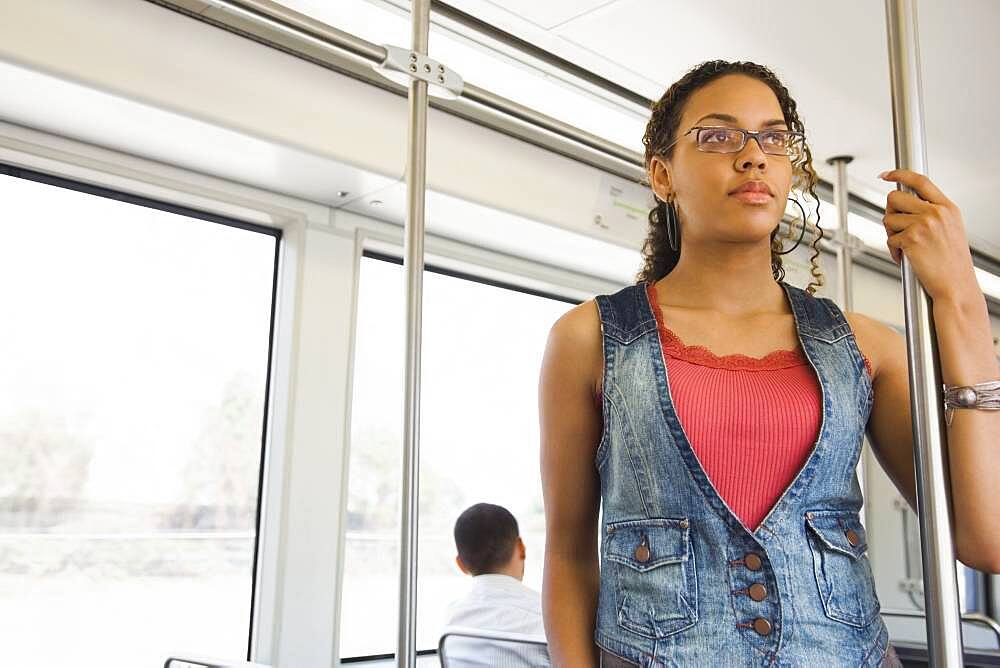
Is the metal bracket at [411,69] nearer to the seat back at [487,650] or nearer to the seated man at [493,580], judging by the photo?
the seat back at [487,650]

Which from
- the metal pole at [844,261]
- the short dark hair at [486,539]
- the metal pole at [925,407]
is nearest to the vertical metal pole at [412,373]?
the metal pole at [925,407]

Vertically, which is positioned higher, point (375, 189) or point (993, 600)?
point (375, 189)

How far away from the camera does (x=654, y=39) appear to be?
97.5 inches

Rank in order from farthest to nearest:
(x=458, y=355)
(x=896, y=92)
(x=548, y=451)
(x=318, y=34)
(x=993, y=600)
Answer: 1. (x=993, y=600)
2. (x=458, y=355)
3. (x=318, y=34)
4. (x=548, y=451)
5. (x=896, y=92)

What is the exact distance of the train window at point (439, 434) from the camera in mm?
3012

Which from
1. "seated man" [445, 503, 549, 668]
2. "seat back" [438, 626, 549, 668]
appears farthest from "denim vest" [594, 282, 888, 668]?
"seated man" [445, 503, 549, 668]

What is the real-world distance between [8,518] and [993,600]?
16.4ft

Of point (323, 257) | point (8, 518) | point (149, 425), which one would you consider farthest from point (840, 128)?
point (8, 518)

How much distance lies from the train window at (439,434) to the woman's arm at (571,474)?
5.72ft

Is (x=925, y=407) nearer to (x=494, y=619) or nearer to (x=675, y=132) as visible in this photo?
(x=675, y=132)

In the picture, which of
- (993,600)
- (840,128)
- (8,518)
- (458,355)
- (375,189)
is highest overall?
(840,128)

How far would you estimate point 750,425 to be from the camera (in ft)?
2.80

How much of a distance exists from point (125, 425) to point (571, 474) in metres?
1.94

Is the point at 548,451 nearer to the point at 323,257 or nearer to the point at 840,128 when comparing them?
the point at 323,257
